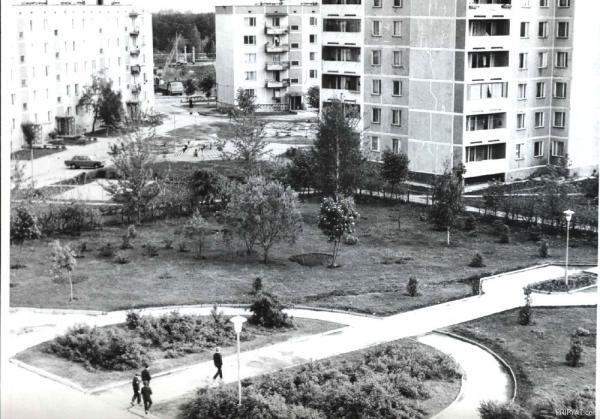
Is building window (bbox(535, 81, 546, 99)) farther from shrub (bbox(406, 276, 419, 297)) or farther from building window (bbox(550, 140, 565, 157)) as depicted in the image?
shrub (bbox(406, 276, 419, 297))

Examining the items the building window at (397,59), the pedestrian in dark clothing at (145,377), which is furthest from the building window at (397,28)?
the pedestrian in dark clothing at (145,377)

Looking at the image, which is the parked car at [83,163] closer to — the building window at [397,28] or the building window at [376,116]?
the building window at [376,116]

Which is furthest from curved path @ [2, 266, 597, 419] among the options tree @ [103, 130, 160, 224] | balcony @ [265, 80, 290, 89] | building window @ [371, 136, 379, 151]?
balcony @ [265, 80, 290, 89]

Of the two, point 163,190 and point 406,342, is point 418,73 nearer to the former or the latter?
point 163,190

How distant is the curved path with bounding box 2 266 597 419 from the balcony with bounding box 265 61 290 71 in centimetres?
1551

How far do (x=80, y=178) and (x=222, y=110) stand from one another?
329 inches

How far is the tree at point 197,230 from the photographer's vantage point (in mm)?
12027

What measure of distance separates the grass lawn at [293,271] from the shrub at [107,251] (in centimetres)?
11

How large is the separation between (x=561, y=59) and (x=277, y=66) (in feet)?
36.7

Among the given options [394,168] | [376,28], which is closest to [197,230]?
[394,168]

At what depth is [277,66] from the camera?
85.2 feet

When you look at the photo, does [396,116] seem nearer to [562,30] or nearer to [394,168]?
[394,168]

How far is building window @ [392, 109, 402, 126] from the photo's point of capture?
17.0 m

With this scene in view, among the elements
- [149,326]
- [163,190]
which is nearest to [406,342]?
[149,326]
